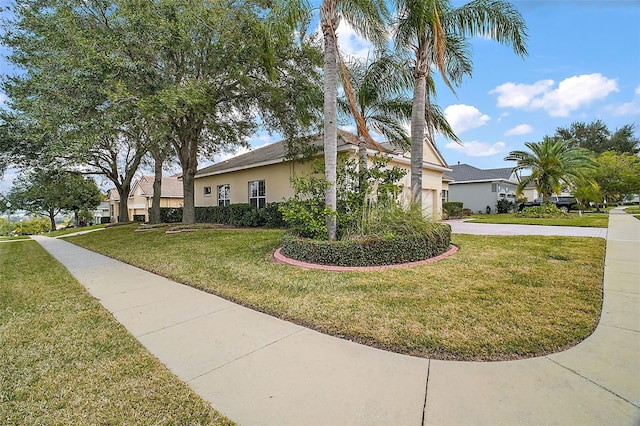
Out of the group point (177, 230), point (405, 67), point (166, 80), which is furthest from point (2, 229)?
point (405, 67)

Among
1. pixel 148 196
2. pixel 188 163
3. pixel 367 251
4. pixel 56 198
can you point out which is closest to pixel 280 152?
pixel 188 163

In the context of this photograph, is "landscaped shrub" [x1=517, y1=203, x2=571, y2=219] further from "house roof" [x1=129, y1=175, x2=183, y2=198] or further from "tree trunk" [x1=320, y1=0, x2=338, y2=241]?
"house roof" [x1=129, y1=175, x2=183, y2=198]

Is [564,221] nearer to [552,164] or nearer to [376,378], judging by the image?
[552,164]

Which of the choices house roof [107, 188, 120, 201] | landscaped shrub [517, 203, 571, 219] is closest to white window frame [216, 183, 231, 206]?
landscaped shrub [517, 203, 571, 219]

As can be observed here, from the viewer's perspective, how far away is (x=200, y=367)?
2898 mm

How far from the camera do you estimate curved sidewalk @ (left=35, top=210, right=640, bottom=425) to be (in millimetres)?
2189

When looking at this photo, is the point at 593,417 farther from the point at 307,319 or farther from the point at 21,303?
the point at 21,303

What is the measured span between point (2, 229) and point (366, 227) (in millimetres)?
73667

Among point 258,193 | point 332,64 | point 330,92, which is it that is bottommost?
point 258,193

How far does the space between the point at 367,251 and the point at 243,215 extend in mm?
10530

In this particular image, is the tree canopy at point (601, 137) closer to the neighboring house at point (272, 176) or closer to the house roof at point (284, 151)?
the neighboring house at point (272, 176)

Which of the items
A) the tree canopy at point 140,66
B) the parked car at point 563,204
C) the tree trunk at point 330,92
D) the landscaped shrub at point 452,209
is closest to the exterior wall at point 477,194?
the parked car at point 563,204

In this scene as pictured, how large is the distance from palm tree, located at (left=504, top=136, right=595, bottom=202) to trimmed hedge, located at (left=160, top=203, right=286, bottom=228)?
16800 millimetres

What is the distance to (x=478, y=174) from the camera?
2973 cm
